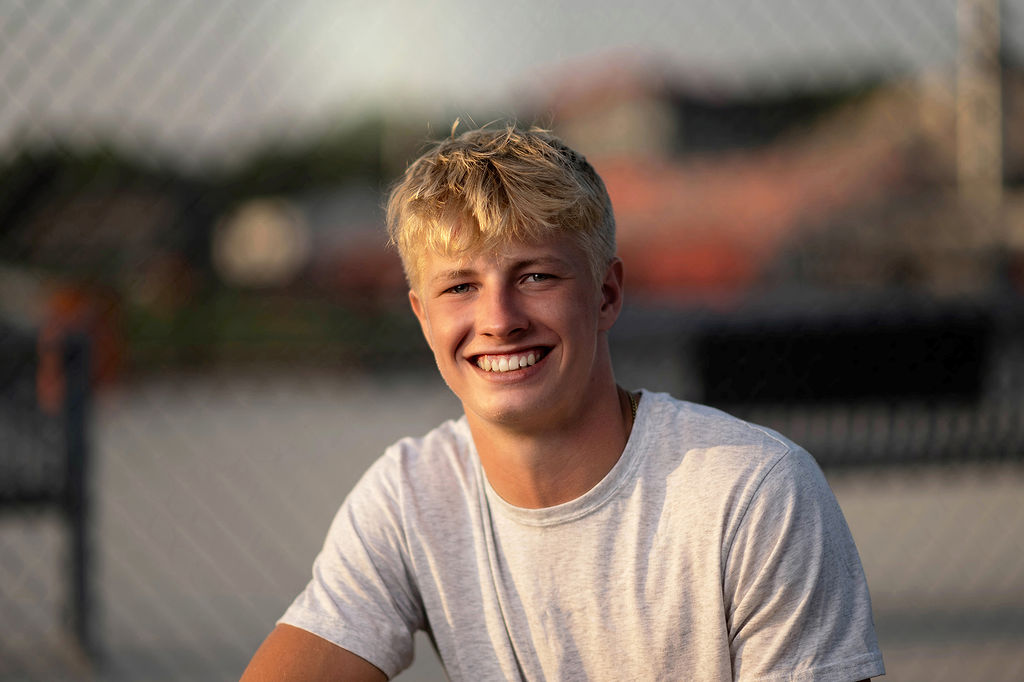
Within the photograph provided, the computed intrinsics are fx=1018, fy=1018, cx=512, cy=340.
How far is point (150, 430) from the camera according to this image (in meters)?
8.92

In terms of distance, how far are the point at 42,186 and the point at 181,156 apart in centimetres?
51

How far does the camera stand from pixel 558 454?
1.79 m

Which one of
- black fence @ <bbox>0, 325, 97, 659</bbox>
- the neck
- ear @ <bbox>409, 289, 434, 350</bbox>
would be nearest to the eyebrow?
ear @ <bbox>409, 289, 434, 350</bbox>

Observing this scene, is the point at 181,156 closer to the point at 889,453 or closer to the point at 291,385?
the point at 889,453

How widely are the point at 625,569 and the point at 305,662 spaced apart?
1.90 ft

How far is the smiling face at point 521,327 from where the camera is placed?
1.74 m

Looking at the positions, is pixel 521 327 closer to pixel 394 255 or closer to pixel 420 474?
pixel 420 474

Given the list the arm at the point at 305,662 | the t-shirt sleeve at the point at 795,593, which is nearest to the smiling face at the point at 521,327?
the t-shirt sleeve at the point at 795,593

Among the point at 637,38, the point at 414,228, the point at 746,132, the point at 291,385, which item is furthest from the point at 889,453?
the point at 291,385

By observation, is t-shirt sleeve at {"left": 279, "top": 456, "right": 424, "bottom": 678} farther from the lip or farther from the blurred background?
the blurred background

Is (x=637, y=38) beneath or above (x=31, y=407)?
above

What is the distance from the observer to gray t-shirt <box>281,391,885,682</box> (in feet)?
5.26

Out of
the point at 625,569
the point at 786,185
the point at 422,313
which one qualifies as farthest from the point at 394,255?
the point at 786,185

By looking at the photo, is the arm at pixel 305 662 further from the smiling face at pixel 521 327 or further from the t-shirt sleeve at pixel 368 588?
the smiling face at pixel 521 327
